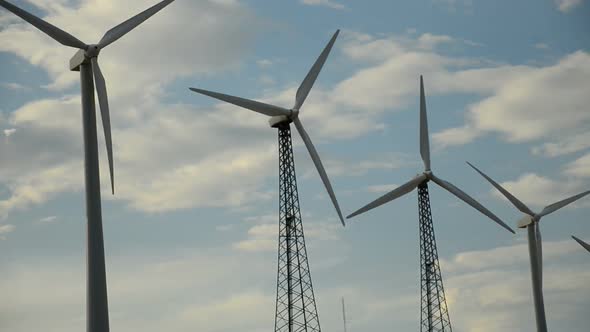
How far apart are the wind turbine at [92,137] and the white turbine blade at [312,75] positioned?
58.5 ft

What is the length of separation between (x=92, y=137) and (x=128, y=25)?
26.7 feet

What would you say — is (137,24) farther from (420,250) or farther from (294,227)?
(420,250)

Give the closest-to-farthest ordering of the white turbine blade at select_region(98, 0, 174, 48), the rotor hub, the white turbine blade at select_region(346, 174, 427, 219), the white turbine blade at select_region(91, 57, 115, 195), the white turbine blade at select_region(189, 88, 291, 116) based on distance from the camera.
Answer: the white turbine blade at select_region(91, 57, 115, 195)
the rotor hub
the white turbine blade at select_region(98, 0, 174, 48)
the white turbine blade at select_region(189, 88, 291, 116)
the white turbine blade at select_region(346, 174, 427, 219)

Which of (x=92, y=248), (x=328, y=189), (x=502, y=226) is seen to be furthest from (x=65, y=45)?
(x=502, y=226)

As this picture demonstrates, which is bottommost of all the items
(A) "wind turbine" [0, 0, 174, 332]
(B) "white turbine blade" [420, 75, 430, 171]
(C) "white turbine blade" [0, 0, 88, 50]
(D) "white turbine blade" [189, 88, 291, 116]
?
(A) "wind turbine" [0, 0, 174, 332]

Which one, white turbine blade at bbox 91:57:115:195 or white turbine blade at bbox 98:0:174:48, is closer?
white turbine blade at bbox 91:57:115:195

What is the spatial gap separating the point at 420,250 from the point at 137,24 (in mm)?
33779

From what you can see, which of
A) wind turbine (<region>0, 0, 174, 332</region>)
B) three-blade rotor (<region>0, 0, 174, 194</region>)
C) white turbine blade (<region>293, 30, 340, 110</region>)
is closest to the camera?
wind turbine (<region>0, 0, 174, 332</region>)

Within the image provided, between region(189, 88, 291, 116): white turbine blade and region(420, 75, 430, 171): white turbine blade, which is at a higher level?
region(420, 75, 430, 171): white turbine blade

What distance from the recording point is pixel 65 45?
53281mm

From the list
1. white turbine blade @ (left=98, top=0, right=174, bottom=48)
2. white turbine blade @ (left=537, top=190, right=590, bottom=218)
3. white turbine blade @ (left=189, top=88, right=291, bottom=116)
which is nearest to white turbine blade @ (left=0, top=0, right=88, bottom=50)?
white turbine blade @ (left=98, top=0, right=174, bottom=48)

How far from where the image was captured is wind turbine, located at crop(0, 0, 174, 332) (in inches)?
1917

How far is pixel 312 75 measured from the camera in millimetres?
73625

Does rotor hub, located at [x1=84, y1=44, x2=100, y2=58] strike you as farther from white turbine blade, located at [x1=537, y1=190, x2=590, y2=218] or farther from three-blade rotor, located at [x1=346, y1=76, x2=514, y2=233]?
white turbine blade, located at [x1=537, y1=190, x2=590, y2=218]
